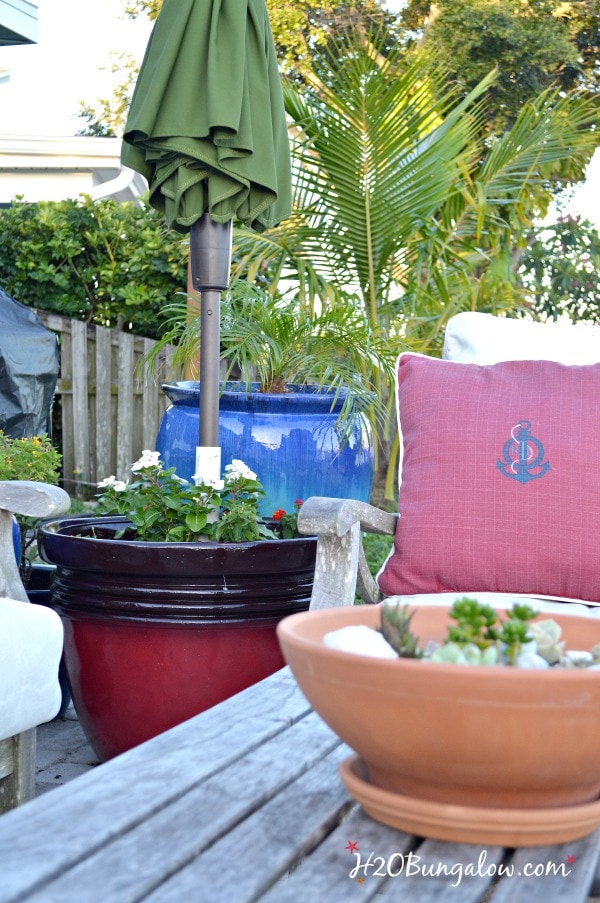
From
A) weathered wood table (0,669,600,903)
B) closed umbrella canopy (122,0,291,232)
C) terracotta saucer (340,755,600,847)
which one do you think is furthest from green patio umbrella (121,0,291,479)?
terracotta saucer (340,755,600,847)

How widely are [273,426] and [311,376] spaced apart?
1.82ft

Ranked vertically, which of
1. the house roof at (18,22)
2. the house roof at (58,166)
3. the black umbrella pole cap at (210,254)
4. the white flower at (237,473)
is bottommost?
the white flower at (237,473)

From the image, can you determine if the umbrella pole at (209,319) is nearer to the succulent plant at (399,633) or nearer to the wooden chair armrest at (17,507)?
the wooden chair armrest at (17,507)

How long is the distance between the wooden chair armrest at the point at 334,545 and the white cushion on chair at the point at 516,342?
0.55m

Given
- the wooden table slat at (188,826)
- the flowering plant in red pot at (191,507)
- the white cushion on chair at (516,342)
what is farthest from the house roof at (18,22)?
the wooden table slat at (188,826)

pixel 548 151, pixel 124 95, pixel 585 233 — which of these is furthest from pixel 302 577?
pixel 124 95

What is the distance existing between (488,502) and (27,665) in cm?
88

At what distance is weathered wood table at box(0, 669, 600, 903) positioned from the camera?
0.76 metres

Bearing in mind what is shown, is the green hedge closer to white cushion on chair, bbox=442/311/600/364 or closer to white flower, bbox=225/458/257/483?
white flower, bbox=225/458/257/483

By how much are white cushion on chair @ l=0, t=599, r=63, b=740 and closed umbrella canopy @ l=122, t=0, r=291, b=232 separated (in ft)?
3.69

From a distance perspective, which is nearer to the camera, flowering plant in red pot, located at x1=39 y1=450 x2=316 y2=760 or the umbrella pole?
flowering plant in red pot, located at x1=39 y1=450 x2=316 y2=760

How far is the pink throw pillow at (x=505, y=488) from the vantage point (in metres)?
1.83

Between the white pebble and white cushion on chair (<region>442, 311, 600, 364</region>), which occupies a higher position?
white cushion on chair (<region>442, 311, 600, 364</region>)

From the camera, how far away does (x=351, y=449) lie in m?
2.74
